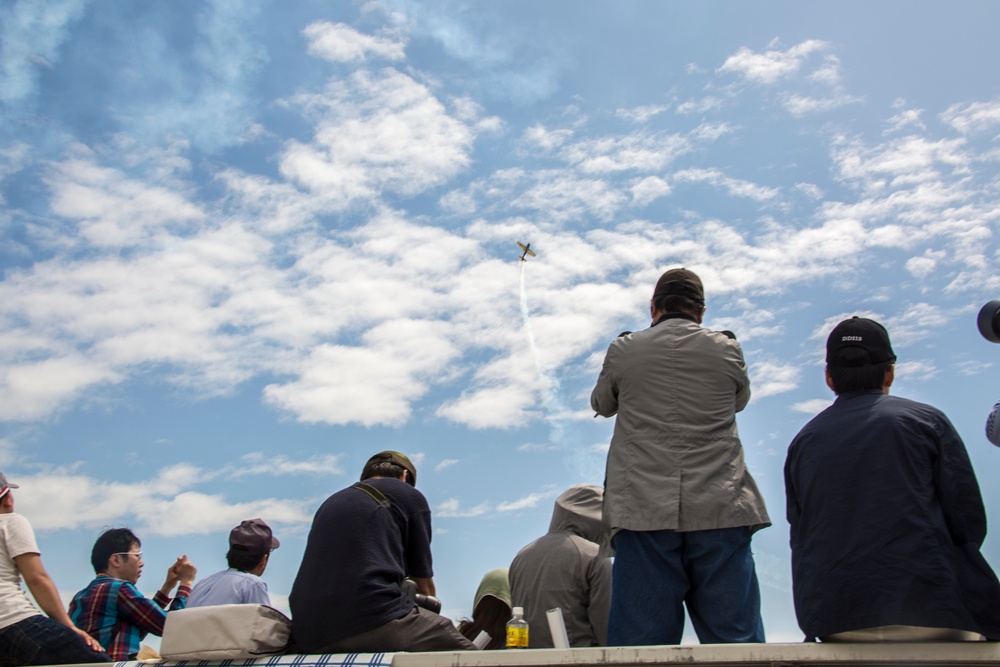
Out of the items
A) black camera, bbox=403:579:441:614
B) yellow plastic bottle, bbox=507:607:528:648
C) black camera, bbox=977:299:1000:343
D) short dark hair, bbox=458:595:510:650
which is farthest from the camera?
short dark hair, bbox=458:595:510:650

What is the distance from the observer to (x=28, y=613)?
5.87 metres

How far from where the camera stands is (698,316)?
5.84 m

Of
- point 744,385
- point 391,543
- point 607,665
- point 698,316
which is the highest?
point 698,316

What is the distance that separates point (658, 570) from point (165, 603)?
177 inches

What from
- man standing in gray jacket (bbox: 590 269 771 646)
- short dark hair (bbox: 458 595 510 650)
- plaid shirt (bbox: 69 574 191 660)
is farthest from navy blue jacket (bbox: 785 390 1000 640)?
plaid shirt (bbox: 69 574 191 660)

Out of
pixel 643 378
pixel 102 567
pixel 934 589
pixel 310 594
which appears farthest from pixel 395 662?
pixel 102 567

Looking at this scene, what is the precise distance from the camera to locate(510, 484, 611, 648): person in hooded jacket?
6527 millimetres

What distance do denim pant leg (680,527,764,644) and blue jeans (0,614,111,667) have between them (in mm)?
3772

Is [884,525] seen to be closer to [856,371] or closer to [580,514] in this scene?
[856,371]

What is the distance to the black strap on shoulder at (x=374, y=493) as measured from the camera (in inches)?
208

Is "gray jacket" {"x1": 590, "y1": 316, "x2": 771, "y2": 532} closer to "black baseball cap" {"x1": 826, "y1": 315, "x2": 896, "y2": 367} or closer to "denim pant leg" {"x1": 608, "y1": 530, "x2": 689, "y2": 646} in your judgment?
"denim pant leg" {"x1": 608, "y1": 530, "x2": 689, "y2": 646}

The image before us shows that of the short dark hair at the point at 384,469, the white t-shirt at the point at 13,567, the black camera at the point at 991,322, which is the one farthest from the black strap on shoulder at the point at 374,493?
the black camera at the point at 991,322

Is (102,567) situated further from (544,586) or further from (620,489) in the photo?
(620,489)

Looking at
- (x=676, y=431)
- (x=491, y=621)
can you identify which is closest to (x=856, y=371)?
(x=676, y=431)
